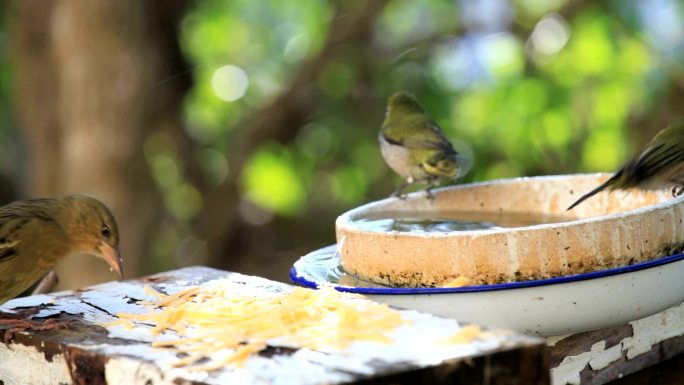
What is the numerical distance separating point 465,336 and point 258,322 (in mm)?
433

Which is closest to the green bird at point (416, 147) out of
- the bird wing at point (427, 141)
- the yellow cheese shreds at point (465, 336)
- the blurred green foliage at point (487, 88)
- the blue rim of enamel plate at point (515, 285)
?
the bird wing at point (427, 141)

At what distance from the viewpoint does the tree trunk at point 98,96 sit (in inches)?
257

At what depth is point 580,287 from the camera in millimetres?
2449

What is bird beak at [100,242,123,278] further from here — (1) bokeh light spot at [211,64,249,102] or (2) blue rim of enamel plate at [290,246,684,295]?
(1) bokeh light spot at [211,64,249,102]

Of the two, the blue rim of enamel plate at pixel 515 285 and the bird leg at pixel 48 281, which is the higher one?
the blue rim of enamel plate at pixel 515 285

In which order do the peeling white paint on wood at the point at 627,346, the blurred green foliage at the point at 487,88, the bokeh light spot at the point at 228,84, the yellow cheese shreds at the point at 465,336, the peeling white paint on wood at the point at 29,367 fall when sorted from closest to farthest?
the yellow cheese shreds at the point at 465,336
the peeling white paint on wood at the point at 29,367
the peeling white paint on wood at the point at 627,346
the blurred green foliage at the point at 487,88
the bokeh light spot at the point at 228,84

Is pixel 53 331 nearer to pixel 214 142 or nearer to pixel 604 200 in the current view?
pixel 604 200

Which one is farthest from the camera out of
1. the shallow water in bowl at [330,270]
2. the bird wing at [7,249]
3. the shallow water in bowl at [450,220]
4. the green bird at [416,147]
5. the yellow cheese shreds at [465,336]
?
the green bird at [416,147]

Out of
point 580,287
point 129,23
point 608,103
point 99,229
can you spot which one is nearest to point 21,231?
point 99,229

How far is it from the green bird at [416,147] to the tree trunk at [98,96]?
2.28m

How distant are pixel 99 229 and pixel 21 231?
321mm

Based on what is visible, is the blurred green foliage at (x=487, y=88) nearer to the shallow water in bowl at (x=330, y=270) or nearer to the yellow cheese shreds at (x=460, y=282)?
the shallow water in bowl at (x=330, y=270)

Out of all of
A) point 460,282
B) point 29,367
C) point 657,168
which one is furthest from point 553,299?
point 657,168

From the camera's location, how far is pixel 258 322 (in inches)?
80.0
